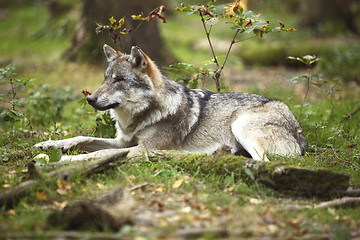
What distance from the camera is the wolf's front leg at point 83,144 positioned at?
4809 millimetres

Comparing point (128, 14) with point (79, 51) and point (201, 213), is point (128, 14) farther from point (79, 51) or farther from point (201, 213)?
point (201, 213)

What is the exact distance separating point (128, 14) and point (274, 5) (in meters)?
18.3

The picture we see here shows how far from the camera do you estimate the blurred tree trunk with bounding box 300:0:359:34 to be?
17.2m

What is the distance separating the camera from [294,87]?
407 inches

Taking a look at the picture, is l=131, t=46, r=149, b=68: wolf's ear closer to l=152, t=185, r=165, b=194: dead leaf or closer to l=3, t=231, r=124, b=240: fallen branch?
l=152, t=185, r=165, b=194: dead leaf

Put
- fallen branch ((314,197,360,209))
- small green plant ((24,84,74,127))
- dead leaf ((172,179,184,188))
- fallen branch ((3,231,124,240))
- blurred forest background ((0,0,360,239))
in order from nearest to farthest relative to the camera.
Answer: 1. fallen branch ((3,231,124,240))
2. blurred forest background ((0,0,360,239))
3. fallen branch ((314,197,360,209))
4. dead leaf ((172,179,184,188))
5. small green plant ((24,84,74,127))

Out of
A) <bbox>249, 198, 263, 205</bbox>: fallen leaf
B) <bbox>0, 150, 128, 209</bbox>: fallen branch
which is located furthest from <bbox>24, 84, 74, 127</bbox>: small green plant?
<bbox>249, 198, 263, 205</bbox>: fallen leaf

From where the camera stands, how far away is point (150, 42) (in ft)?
35.3

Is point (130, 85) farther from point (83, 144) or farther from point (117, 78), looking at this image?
point (83, 144)

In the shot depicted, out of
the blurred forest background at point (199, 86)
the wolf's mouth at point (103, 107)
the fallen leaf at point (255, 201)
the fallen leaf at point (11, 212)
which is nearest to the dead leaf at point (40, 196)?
the blurred forest background at point (199, 86)

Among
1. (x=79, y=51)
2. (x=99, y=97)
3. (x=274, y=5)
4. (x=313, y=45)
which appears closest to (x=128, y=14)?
(x=79, y=51)

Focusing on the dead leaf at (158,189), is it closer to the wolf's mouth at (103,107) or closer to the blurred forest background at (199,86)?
the blurred forest background at (199,86)

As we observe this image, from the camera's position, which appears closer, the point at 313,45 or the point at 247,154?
the point at 247,154

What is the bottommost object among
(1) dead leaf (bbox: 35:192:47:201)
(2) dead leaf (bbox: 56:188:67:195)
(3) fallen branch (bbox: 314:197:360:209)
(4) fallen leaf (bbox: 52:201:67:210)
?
(3) fallen branch (bbox: 314:197:360:209)
